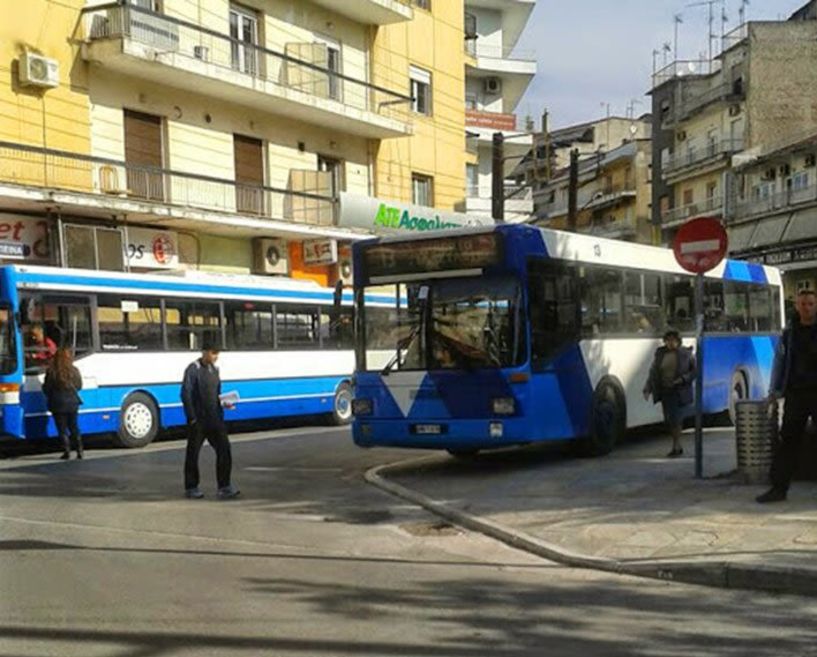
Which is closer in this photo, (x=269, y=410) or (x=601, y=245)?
(x=601, y=245)

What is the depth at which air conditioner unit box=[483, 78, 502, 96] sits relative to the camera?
168ft

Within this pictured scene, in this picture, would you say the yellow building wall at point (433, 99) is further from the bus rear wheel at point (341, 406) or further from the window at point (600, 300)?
the window at point (600, 300)

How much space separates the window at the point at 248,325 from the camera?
18.3 m

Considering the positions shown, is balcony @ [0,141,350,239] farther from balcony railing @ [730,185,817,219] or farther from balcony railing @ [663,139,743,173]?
balcony railing @ [663,139,743,173]

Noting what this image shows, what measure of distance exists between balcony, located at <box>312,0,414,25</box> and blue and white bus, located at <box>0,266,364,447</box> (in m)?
12.3

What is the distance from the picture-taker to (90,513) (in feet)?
31.7

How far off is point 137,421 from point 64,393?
2403mm

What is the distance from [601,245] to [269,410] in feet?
28.2

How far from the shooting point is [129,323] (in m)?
16.4

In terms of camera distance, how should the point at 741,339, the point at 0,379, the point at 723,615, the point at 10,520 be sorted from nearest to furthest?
the point at 723,615 < the point at 10,520 < the point at 0,379 < the point at 741,339

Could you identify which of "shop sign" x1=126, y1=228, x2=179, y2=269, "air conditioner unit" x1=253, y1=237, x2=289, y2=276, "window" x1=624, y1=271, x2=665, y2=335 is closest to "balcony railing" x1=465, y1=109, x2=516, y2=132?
"air conditioner unit" x1=253, y1=237, x2=289, y2=276

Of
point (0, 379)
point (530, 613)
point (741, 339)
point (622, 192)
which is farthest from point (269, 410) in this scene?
point (622, 192)

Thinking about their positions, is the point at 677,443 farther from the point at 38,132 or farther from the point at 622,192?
the point at 622,192

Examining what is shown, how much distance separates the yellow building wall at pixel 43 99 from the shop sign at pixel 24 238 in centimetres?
95
